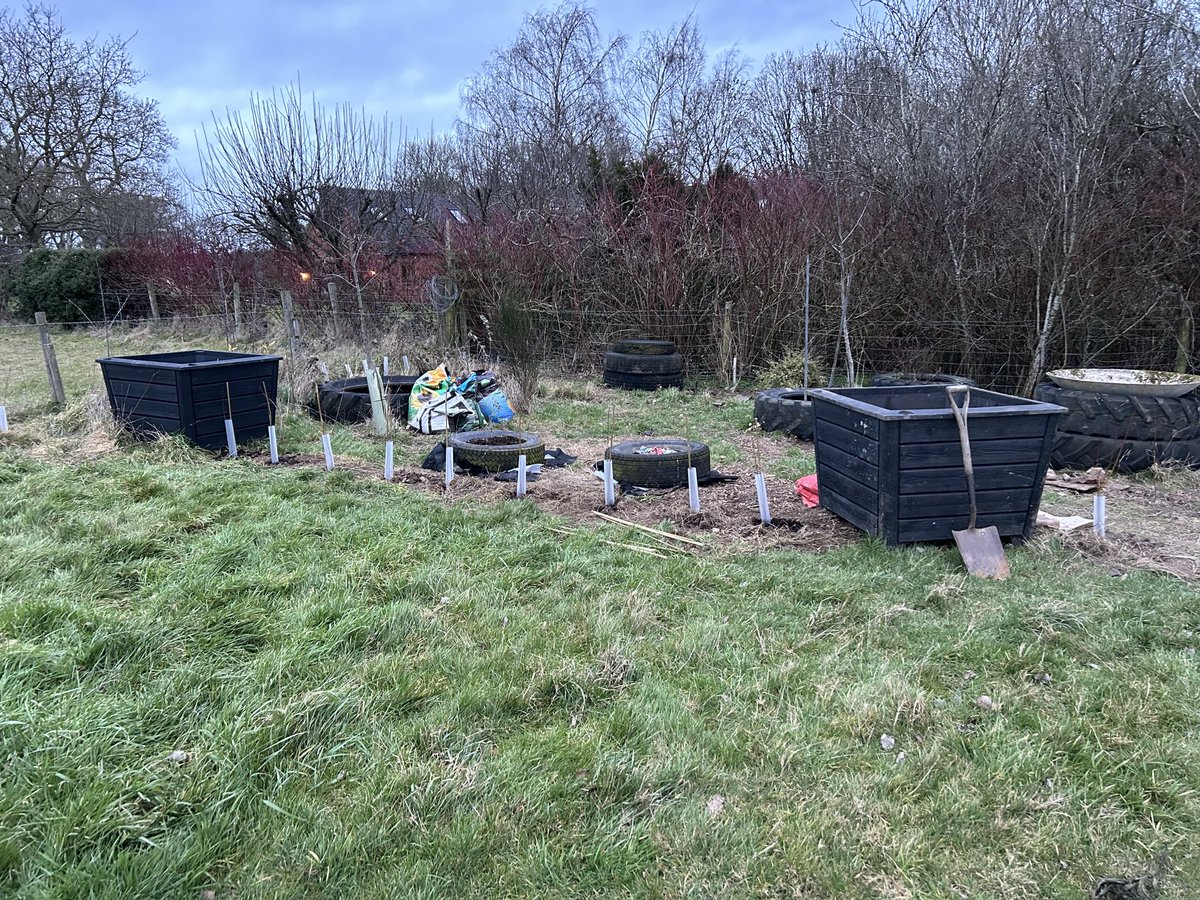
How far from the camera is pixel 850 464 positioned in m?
3.94

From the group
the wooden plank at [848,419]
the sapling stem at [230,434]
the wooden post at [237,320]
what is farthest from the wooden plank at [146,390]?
→ the wooden post at [237,320]

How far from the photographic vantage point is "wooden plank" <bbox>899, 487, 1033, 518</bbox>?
3625 mm

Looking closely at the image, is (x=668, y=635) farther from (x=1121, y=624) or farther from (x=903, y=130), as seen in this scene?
(x=903, y=130)

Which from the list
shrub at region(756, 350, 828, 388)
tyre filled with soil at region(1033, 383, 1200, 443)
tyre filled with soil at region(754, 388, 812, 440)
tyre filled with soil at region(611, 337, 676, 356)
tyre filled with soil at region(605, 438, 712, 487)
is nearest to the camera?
tyre filled with soil at region(605, 438, 712, 487)

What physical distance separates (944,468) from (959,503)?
0.22m

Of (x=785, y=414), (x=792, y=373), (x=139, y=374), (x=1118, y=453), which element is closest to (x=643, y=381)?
(x=792, y=373)

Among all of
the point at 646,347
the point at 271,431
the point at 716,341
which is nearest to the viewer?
the point at 271,431

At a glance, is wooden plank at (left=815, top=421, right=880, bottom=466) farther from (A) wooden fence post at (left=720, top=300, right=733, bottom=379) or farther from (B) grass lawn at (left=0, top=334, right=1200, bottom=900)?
(A) wooden fence post at (left=720, top=300, right=733, bottom=379)

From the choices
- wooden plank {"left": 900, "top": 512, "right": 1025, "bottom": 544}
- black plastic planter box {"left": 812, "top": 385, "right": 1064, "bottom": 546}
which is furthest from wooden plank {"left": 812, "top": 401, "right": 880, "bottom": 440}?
wooden plank {"left": 900, "top": 512, "right": 1025, "bottom": 544}

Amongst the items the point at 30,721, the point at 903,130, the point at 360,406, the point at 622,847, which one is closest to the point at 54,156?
the point at 360,406

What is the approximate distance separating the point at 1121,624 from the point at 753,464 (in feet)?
10.3

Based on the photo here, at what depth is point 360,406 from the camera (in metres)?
7.23

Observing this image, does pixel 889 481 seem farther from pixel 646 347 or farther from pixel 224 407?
pixel 646 347

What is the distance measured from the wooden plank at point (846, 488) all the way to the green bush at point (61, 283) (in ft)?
68.3
